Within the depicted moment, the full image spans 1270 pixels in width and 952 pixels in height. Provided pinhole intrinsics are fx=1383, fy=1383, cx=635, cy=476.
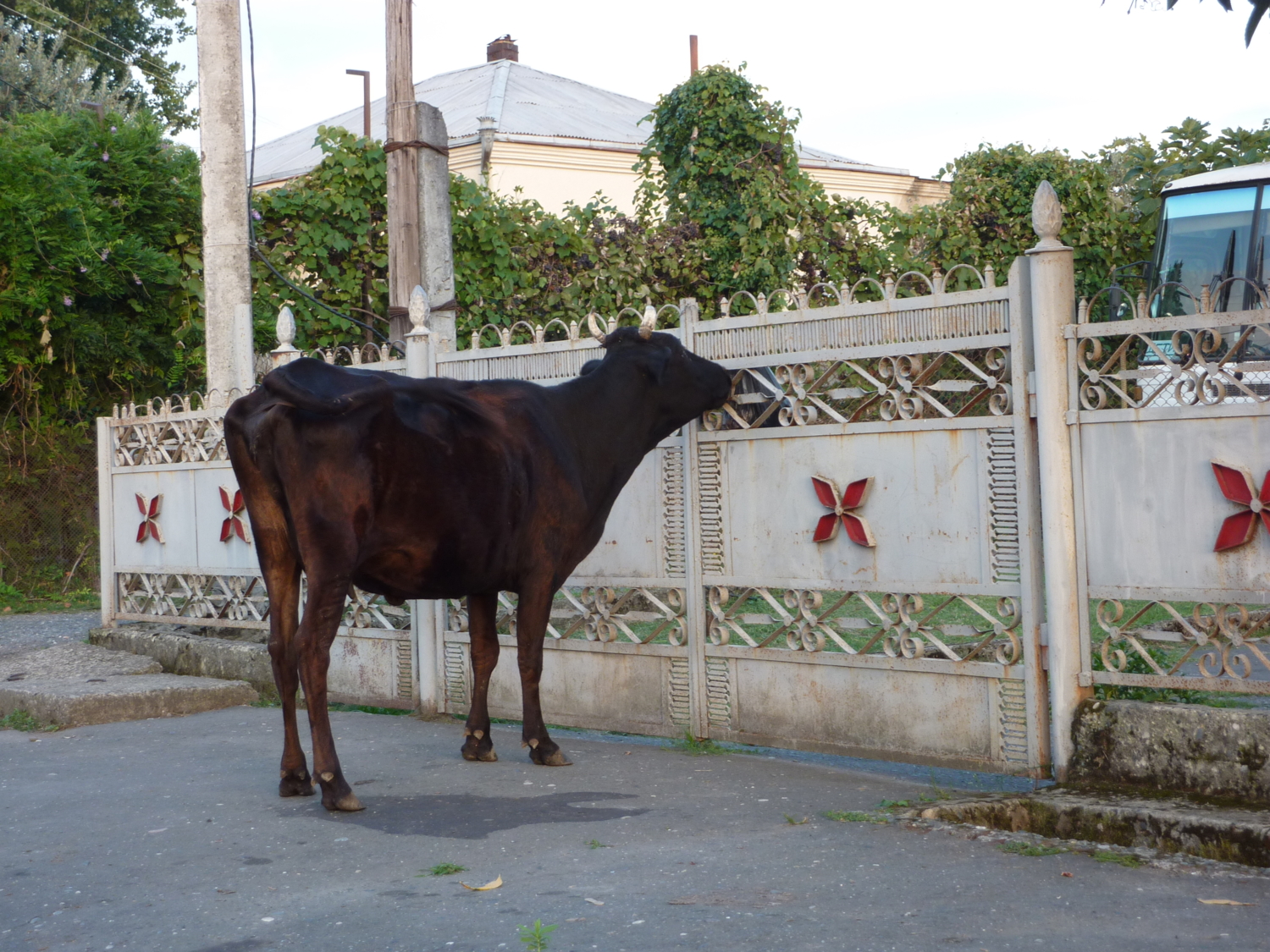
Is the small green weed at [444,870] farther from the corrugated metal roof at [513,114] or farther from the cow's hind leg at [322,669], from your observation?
the corrugated metal roof at [513,114]

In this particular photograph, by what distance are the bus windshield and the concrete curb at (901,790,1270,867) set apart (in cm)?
1261

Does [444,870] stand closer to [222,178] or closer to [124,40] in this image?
[222,178]

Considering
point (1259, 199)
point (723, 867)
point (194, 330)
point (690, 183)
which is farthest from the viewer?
point (690, 183)

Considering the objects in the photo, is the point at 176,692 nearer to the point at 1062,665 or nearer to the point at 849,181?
the point at 1062,665

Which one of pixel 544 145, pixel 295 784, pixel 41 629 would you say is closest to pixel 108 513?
pixel 41 629

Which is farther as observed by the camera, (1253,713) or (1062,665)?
(1062,665)

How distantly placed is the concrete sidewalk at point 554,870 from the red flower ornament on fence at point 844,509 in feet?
3.38

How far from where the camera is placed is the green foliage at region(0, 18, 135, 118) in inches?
1165

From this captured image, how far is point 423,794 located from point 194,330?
1020 centimetres

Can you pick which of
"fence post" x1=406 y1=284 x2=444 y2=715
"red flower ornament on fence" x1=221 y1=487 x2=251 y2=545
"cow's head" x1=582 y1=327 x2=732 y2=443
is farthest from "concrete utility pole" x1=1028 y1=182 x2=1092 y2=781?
"red flower ornament on fence" x1=221 y1=487 x2=251 y2=545

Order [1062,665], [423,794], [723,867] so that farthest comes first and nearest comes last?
[423,794] < [1062,665] < [723,867]

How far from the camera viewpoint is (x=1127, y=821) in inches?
188

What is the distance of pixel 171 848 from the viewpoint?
4945 millimetres

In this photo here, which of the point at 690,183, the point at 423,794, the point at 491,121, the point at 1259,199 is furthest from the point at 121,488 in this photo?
the point at 491,121
